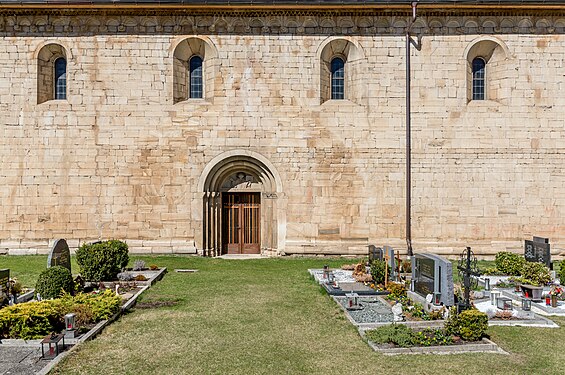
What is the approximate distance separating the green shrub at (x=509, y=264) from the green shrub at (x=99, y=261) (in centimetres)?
1223

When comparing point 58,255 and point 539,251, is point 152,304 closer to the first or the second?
point 58,255

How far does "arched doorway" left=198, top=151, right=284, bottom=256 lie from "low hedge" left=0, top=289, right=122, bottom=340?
Result: 919 centimetres

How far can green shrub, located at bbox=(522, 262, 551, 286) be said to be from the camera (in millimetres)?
13423

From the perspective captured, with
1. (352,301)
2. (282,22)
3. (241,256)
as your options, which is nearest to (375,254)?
(352,301)

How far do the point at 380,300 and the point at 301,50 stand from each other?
1124 cm

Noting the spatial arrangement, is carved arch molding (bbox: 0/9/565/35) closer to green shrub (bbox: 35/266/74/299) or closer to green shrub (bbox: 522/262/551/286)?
green shrub (bbox: 522/262/551/286)

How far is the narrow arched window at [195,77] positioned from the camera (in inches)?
802

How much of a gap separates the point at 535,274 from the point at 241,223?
36.9 ft

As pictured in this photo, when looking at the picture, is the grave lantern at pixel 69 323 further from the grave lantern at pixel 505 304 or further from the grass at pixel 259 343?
the grave lantern at pixel 505 304

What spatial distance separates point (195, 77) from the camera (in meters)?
20.4

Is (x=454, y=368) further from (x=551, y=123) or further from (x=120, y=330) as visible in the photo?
(x=551, y=123)

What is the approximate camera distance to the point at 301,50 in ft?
64.6

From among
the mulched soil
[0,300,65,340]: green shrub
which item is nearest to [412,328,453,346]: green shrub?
the mulched soil

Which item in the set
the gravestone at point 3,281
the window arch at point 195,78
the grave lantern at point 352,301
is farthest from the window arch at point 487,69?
the gravestone at point 3,281
